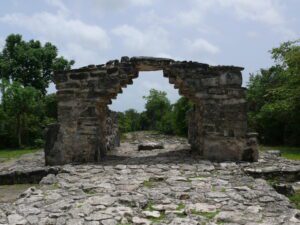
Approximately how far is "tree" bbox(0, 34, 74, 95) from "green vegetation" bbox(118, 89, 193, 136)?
4.54 meters

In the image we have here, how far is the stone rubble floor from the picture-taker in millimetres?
4402

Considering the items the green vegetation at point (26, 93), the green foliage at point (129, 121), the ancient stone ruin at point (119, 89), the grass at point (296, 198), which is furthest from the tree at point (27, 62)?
the grass at point (296, 198)

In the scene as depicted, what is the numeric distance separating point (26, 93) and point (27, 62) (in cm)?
460

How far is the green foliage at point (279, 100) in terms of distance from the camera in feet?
42.7

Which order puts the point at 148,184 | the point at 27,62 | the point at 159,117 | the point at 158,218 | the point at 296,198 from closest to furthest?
the point at 158,218 < the point at 148,184 < the point at 296,198 < the point at 27,62 < the point at 159,117

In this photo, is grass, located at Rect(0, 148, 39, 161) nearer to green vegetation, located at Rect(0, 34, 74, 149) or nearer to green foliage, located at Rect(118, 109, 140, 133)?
green vegetation, located at Rect(0, 34, 74, 149)

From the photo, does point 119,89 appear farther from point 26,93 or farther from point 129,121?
point 129,121

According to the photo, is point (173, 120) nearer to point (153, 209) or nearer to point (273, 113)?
point (273, 113)

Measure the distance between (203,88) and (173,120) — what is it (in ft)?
29.4

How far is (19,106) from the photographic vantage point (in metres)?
16.5

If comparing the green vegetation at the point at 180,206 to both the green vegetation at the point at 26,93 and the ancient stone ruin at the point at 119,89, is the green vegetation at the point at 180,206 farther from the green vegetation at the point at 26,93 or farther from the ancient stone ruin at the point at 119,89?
the green vegetation at the point at 26,93

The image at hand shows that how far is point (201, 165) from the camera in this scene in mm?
7434

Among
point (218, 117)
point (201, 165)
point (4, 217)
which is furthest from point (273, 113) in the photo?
point (4, 217)

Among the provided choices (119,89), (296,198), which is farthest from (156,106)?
(296,198)
